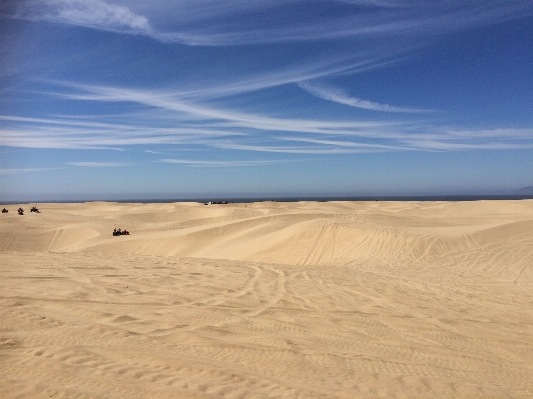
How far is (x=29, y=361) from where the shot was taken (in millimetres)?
3768

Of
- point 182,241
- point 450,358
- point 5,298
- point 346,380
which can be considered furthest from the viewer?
point 182,241

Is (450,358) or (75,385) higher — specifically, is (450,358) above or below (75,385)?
below

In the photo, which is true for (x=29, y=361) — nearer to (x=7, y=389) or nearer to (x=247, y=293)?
(x=7, y=389)

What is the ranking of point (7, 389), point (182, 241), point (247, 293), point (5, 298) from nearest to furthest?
point (7, 389) → point (5, 298) → point (247, 293) → point (182, 241)

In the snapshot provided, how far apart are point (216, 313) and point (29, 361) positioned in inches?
102

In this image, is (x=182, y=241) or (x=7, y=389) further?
(x=182, y=241)

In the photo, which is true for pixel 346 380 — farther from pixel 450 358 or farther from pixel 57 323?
pixel 57 323

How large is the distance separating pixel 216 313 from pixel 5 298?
10.7 ft

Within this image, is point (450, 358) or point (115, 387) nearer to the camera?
point (115, 387)

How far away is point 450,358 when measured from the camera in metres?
4.71

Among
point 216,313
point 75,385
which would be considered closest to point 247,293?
point 216,313

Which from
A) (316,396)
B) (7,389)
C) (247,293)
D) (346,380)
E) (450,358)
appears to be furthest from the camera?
(247,293)

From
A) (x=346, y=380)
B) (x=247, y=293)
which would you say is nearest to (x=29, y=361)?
(x=346, y=380)

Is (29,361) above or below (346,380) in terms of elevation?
above
